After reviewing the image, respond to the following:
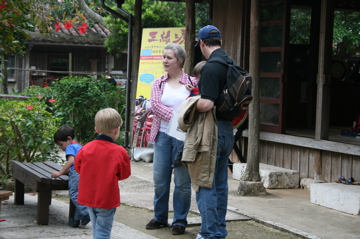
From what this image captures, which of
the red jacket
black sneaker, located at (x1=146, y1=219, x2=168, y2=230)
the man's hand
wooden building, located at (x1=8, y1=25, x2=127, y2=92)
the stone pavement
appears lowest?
the stone pavement

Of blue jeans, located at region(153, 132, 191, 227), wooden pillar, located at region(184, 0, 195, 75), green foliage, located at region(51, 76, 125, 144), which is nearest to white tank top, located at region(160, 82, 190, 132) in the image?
blue jeans, located at region(153, 132, 191, 227)

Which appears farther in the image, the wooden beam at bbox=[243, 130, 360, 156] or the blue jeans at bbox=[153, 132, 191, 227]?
the wooden beam at bbox=[243, 130, 360, 156]

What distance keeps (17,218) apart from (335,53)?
1310 cm

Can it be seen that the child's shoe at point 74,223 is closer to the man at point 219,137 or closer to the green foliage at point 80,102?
the man at point 219,137

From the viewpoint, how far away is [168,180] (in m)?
5.56

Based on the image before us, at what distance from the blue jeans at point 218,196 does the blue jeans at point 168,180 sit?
500 mm

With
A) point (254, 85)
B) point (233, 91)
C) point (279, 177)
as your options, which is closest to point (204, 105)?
point (233, 91)

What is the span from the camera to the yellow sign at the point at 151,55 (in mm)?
10664

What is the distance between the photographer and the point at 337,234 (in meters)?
5.74

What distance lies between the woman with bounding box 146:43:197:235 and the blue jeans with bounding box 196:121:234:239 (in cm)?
50

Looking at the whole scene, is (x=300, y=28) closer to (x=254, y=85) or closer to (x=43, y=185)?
(x=254, y=85)

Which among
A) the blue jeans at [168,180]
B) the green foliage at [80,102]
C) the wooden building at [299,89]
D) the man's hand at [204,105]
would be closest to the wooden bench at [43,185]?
the blue jeans at [168,180]

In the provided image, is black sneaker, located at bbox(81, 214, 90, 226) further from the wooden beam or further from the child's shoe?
the wooden beam

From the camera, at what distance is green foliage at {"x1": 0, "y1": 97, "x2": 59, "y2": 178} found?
7078mm
